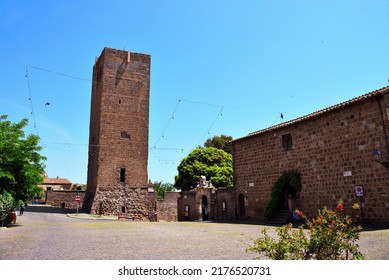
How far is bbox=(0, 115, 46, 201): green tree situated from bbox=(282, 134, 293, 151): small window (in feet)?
45.5

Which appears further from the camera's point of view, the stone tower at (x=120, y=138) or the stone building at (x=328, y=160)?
the stone tower at (x=120, y=138)

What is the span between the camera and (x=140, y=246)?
8719mm

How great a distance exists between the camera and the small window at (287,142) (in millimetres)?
18984

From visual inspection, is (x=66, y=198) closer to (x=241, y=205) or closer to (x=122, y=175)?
(x=122, y=175)

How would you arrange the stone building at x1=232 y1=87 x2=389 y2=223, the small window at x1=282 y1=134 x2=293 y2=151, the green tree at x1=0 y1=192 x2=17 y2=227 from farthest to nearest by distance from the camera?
the small window at x1=282 y1=134 x2=293 y2=151, the green tree at x1=0 y1=192 x2=17 y2=227, the stone building at x1=232 y1=87 x2=389 y2=223

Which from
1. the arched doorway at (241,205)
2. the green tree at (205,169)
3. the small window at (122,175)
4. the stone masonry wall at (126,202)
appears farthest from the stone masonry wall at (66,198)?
the arched doorway at (241,205)

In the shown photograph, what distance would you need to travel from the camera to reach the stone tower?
2906cm

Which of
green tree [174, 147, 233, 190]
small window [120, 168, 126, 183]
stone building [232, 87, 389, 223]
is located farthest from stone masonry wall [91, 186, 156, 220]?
stone building [232, 87, 389, 223]

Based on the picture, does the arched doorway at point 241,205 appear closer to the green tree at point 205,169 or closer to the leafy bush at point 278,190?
the leafy bush at point 278,190

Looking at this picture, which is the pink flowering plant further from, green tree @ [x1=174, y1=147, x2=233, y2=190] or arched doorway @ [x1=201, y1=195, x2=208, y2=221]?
green tree @ [x1=174, y1=147, x2=233, y2=190]

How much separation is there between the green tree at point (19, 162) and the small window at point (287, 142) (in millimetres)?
13865

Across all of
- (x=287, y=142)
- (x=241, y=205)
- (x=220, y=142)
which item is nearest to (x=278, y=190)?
(x=287, y=142)

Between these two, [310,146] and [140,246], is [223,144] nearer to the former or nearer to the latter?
[310,146]

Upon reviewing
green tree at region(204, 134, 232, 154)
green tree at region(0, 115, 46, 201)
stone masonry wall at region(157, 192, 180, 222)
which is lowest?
stone masonry wall at region(157, 192, 180, 222)
